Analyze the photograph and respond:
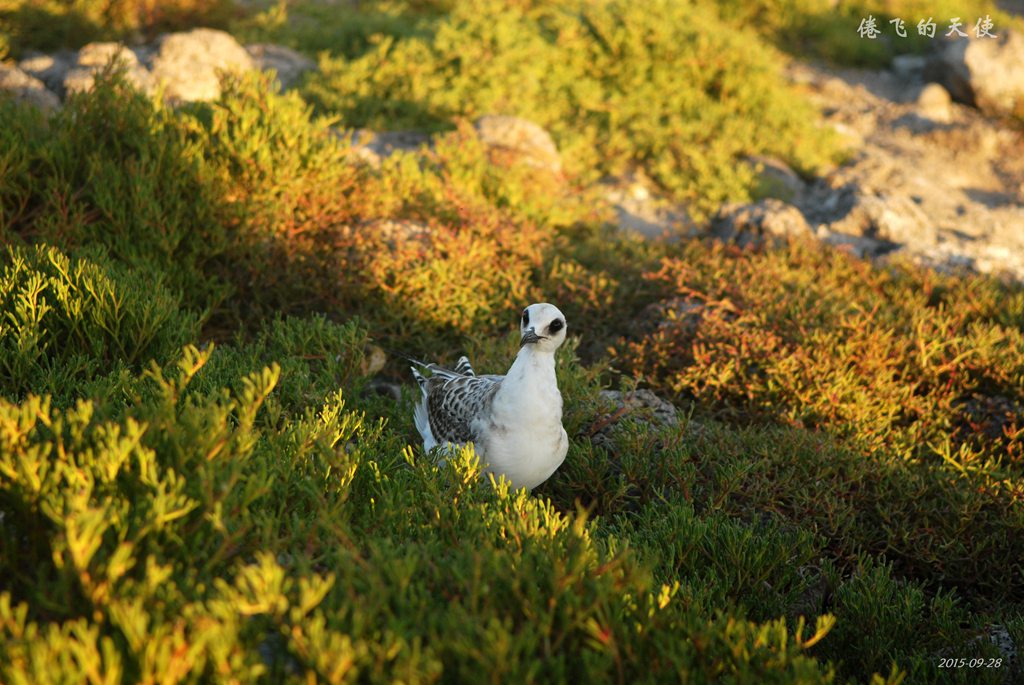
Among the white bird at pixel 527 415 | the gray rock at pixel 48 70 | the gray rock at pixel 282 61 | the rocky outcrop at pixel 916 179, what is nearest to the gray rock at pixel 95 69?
the gray rock at pixel 48 70

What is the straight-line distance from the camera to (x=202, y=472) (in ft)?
8.86

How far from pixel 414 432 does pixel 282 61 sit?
8.27 metres

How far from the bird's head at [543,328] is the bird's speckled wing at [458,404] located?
45 cm

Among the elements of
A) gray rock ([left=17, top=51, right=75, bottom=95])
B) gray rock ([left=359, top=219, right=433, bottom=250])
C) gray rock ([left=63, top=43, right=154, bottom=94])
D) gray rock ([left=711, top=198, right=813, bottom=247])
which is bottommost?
gray rock ([left=711, top=198, right=813, bottom=247])

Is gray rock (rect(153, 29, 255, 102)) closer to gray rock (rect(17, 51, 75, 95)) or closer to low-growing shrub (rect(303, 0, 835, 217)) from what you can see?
gray rock (rect(17, 51, 75, 95))

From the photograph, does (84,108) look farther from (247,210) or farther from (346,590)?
(346,590)

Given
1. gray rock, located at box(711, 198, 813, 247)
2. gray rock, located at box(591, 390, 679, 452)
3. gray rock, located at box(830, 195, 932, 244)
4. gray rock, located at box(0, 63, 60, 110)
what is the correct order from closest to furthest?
1. gray rock, located at box(591, 390, 679, 452)
2. gray rock, located at box(0, 63, 60, 110)
3. gray rock, located at box(711, 198, 813, 247)
4. gray rock, located at box(830, 195, 932, 244)

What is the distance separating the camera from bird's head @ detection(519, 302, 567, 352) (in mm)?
4363

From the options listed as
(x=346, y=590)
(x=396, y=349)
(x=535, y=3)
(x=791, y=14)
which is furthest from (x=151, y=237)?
(x=791, y=14)

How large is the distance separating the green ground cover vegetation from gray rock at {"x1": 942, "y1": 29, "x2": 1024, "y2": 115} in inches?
165

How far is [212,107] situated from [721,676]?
6.91 m

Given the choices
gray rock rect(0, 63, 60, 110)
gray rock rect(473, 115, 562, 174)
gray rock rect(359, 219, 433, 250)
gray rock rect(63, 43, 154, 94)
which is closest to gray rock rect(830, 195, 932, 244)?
gray rock rect(473, 115, 562, 174)

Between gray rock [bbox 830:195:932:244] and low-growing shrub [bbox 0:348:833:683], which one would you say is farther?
gray rock [bbox 830:195:932:244]

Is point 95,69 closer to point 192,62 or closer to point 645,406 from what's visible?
point 192,62
